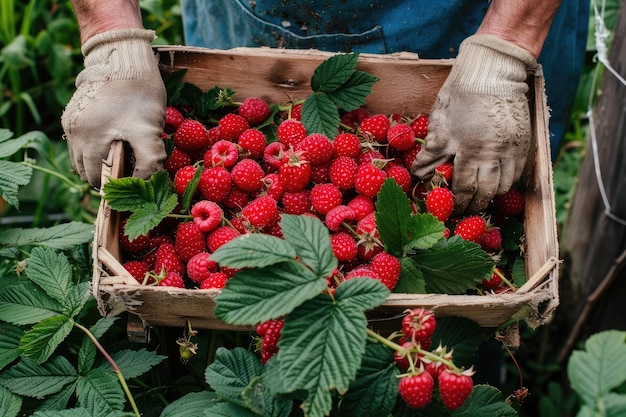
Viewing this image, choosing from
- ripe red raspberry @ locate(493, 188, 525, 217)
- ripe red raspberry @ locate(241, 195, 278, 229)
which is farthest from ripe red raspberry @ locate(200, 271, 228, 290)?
ripe red raspberry @ locate(493, 188, 525, 217)

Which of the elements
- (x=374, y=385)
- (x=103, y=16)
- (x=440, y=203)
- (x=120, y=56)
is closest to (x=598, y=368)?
(x=374, y=385)

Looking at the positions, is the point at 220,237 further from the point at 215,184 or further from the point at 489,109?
the point at 489,109

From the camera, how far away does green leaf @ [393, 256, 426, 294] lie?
3.46ft

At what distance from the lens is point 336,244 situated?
1138 millimetres

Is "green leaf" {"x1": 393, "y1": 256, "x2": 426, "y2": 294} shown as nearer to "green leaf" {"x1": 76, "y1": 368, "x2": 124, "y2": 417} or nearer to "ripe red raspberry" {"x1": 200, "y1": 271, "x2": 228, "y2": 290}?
"ripe red raspberry" {"x1": 200, "y1": 271, "x2": 228, "y2": 290}

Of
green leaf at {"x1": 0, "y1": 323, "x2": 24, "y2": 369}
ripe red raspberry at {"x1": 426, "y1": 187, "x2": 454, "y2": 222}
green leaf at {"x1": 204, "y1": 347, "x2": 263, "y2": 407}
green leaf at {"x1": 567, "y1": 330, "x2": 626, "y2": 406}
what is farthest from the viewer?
ripe red raspberry at {"x1": 426, "y1": 187, "x2": 454, "y2": 222}

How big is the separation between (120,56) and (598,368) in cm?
98

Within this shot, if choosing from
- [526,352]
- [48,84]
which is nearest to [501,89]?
[526,352]

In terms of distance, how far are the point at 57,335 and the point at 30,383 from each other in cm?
9

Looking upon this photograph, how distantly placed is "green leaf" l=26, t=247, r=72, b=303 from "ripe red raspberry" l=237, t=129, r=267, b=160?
386 millimetres

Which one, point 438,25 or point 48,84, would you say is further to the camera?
point 48,84

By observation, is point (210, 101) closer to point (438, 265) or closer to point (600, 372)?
point (438, 265)

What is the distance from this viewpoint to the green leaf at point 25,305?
1085mm

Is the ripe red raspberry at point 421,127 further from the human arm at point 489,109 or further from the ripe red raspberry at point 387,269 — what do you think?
the ripe red raspberry at point 387,269
